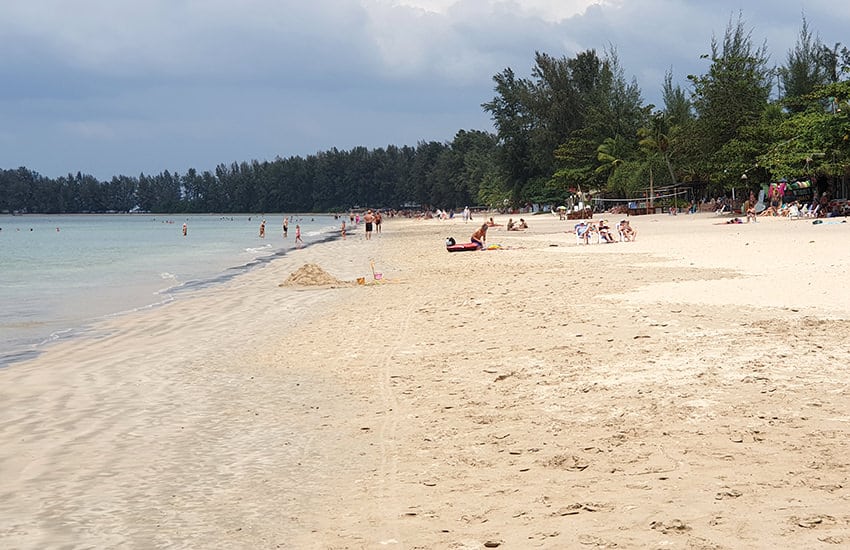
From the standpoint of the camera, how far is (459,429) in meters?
6.97

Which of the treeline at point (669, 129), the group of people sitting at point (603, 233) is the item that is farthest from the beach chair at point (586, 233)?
the treeline at point (669, 129)

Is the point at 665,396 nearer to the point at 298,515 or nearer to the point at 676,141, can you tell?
the point at 298,515

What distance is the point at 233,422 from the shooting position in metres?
7.79

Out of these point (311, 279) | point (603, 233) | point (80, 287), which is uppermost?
point (603, 233)

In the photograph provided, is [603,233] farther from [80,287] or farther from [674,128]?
[674,128]

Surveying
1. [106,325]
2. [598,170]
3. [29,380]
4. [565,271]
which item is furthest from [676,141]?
[29,380]

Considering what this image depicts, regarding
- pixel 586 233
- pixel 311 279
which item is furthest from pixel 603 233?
pixel 311 279

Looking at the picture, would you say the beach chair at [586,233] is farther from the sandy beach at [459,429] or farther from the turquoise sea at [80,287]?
the sandy beach at [459,429]

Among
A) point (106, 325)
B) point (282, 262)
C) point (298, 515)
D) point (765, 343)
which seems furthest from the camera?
point (282, 262)

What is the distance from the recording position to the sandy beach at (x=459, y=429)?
473cm

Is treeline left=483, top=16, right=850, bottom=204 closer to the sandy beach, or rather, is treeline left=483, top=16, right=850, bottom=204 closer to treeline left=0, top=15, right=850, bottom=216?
treeline left=0, top=15, right=850, bottom=216

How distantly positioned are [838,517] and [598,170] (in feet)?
246

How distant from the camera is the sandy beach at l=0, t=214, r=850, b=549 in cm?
473

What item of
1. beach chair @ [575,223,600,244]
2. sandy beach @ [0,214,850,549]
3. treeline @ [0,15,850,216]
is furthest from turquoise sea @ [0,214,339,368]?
treeline @ [0,15,850,216]
